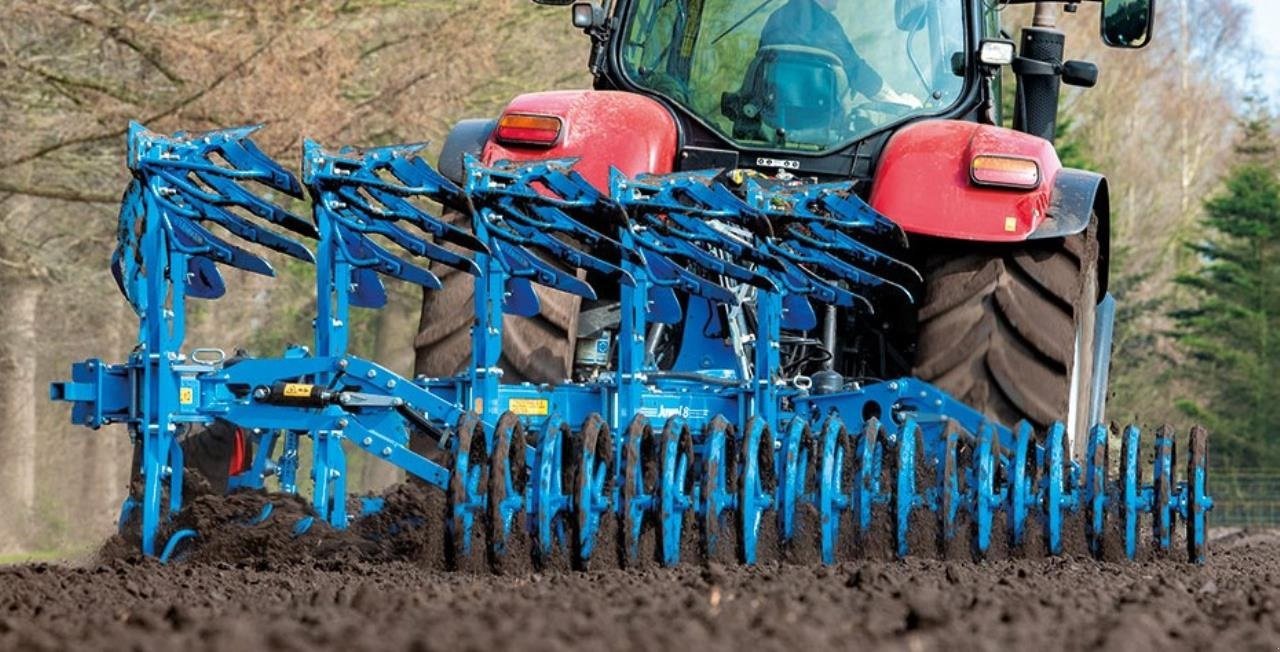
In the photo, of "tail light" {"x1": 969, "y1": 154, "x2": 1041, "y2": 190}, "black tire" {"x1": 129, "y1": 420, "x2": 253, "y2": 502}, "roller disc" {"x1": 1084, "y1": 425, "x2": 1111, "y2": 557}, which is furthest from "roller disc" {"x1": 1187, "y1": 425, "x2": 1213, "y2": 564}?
"black tire" {"x1": 129, "y1": 420, "x2": 253, "y2": 502}

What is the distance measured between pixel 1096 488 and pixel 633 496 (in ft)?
5.06

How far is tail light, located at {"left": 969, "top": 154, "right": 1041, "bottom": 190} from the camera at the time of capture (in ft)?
24.0

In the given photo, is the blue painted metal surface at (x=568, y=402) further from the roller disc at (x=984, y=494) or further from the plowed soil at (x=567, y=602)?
the plowed soil at (x=567, y=602)

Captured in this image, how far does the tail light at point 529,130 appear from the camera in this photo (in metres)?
7.64

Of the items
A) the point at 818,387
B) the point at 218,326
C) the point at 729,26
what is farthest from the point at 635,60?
the point at 218,326

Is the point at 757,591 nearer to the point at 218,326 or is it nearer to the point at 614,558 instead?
the point at 614,558

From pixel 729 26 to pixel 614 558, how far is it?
8.53ft

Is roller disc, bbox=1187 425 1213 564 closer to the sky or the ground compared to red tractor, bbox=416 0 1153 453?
closer to the ground

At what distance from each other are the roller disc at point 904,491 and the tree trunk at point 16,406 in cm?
1115

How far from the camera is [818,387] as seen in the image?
7625mm

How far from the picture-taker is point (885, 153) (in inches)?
301

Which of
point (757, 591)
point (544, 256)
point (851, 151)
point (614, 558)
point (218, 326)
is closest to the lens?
point (757, 591)

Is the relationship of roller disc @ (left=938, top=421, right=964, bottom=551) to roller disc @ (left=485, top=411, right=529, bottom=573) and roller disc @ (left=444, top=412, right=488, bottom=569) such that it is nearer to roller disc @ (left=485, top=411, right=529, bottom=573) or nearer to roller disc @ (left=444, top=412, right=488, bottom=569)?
roller disc @ (left=485, top=411, right=529, bottom=573)

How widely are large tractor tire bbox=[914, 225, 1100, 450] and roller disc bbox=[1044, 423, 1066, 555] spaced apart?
0.40 meters
